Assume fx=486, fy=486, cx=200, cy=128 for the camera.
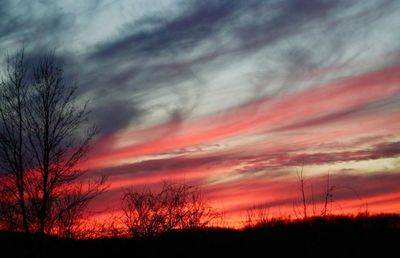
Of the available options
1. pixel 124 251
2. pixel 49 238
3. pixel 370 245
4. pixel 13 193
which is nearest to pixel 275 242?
pixel 370 245

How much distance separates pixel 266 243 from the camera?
40.2 ft

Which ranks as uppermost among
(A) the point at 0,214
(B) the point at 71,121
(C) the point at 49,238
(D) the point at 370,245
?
(B) the point at 71,121

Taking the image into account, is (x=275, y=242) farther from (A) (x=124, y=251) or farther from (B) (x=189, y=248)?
(A) (x=124, y=251)

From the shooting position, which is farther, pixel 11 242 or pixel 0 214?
pixel 0 214

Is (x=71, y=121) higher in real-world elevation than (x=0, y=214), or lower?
higher

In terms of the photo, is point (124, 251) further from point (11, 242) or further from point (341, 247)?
point (341, 247)

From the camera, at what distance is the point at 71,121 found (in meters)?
23.7

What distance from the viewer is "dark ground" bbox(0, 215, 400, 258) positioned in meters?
11.0

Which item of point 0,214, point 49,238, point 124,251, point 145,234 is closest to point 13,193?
point 0,214

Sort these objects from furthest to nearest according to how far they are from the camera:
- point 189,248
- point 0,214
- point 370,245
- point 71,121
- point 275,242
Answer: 1. point 71,121
2. point 0,214
3. point 189,248
4. point 275,242
5. point 370,245

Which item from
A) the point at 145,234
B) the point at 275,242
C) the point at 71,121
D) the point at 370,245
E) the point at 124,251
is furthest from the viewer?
the point at 71,121

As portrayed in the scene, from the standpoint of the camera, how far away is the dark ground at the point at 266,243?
1102cm

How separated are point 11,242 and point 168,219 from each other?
19.3 ft

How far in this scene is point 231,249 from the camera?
12352 mm
